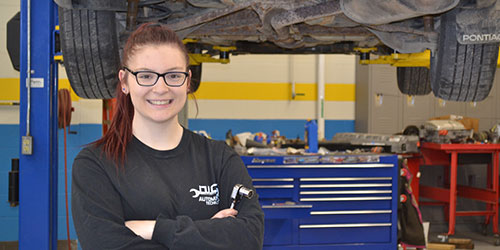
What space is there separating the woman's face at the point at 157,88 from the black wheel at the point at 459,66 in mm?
1581

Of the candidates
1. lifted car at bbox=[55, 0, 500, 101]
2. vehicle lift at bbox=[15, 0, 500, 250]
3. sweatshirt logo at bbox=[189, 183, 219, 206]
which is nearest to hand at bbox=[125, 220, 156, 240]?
sweatshirt logo at bbox=[189, 183, 219, 206]

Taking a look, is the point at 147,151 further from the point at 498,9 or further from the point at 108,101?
the point at 108,101

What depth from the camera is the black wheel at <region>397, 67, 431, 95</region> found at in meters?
4.03

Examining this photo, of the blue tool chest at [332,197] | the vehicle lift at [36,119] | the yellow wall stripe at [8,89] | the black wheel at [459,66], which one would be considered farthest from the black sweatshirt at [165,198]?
the yellow wall stripe at [8,89]

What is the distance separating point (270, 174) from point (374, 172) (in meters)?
0.80

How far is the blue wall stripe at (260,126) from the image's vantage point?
6.44m

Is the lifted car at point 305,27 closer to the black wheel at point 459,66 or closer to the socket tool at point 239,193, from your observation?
the black wheel at point 459,66

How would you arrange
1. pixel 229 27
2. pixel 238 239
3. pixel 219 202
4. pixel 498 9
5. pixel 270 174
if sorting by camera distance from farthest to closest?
pixel 270 174 → pixel 229 27 → pixel 498 9 → pixel 219 202 → pixel 238 239

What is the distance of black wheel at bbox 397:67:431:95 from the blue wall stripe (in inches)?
98.6

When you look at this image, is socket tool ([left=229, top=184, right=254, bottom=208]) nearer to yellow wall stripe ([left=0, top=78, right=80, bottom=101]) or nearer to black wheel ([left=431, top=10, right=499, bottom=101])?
black wheel ([left=431, top=10, right=499, bottom=101])

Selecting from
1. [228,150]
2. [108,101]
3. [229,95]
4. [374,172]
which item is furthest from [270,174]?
[229,95]

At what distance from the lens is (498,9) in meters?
2.23

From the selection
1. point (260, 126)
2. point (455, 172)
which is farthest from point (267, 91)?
point (455, 172)

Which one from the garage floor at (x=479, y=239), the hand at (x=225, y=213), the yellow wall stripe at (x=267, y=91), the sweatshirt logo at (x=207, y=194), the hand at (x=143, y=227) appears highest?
the yellow wall stripe at (x=267, y=91)
